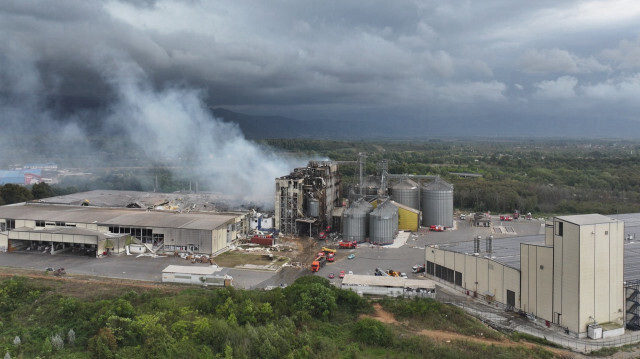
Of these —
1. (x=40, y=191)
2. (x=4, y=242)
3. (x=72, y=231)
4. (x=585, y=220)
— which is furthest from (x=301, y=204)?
(x=40, y=191)


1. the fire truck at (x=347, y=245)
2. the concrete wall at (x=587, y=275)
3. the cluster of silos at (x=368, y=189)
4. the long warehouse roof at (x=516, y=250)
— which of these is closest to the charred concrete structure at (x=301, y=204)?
the cluster of silos at (x=368, y=189)

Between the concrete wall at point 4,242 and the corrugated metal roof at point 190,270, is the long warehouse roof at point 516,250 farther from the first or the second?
the concrete wall at point 4,242

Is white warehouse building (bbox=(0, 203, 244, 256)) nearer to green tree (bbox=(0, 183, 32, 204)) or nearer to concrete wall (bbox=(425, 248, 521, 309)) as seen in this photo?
green tree (bbox=(0, 183, 32, 204))

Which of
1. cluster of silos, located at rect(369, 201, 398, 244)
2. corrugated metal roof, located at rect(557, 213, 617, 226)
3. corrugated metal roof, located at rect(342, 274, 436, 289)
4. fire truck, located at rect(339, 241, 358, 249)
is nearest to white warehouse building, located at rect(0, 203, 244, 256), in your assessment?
fire truck, located at rect(339, 241, 358, 249)

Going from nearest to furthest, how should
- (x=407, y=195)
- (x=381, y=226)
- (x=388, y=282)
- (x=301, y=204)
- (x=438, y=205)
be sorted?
(x=388, y=282) < (x=381, y=226) < (x=301, y=204) < (x=438, y=205) < (x=407, y=195)

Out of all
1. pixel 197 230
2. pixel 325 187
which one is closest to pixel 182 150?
pixel 325 187

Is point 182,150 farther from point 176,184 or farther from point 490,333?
point 490,333

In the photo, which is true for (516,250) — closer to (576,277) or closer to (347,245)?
(576,277)
